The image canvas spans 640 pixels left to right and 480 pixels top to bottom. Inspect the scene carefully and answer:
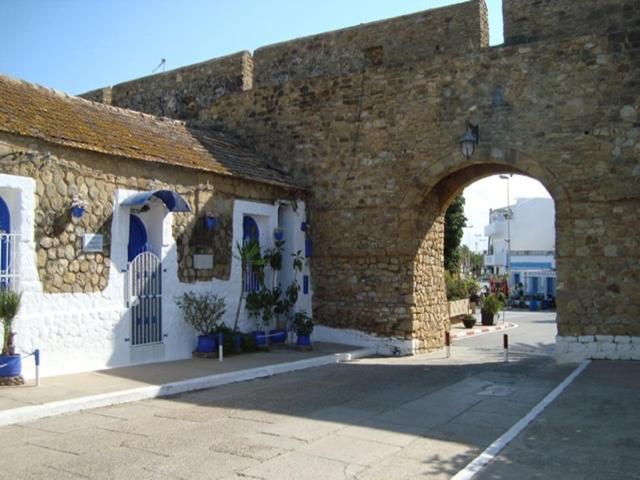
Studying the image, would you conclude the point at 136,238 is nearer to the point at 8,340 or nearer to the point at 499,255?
the point at 8,340

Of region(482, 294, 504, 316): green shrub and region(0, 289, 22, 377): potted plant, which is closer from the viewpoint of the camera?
region(0, 289, 22, 377): potted plant

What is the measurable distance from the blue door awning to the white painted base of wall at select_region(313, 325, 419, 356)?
5027mm

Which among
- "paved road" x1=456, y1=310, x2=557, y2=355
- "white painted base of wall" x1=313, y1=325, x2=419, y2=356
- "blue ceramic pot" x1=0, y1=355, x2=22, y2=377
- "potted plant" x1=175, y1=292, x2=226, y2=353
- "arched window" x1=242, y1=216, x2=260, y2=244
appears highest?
"arched window" x1=242, y1=216, x2=260, y2=244

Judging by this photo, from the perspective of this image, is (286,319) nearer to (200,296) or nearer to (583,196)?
(200,296)

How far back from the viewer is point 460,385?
32.1ft

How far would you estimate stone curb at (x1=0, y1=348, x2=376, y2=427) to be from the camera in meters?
7.18

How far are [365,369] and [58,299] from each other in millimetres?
5457

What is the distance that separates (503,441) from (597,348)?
635 centimetres

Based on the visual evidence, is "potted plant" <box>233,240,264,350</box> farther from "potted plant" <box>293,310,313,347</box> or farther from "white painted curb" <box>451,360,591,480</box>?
"white painted curb" <box>451,360,591,480</box>

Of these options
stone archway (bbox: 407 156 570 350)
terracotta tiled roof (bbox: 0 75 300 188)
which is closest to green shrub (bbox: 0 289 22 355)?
terracotta tiled roof (bbox: 0 75 300 188)

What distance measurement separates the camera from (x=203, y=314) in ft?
39.3

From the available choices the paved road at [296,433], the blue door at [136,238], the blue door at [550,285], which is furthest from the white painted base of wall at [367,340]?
the blue door at [550,285]

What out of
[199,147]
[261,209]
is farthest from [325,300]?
[199,147]

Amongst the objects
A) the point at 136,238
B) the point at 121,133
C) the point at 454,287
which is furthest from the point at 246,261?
the point at 454,287
